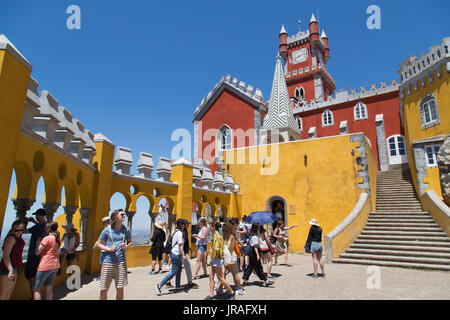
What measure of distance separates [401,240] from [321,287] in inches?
225

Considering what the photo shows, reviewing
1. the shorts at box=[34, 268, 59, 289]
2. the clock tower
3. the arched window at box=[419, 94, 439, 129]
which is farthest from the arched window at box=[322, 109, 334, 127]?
the shorts at box=[34, 268, 59, 289]

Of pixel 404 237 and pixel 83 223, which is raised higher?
pixel 83 223

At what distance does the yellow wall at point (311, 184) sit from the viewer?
494 inches

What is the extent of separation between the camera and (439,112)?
48.5ft

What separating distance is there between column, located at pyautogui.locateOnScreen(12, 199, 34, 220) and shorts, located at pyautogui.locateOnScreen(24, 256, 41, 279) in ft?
2.48

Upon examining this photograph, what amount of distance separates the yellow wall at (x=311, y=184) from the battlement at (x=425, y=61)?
24.1 ft

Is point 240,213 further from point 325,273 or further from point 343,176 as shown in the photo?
point 325,273

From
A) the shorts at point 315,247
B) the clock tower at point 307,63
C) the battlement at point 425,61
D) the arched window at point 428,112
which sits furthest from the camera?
the clock tower at point 307,63

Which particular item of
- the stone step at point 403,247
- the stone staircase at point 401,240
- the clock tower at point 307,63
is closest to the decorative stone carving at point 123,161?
the stone staircase at point 401,240

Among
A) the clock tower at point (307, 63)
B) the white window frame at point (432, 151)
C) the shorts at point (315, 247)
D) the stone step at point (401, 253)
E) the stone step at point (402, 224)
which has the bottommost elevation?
the stone step at point (401, 253)

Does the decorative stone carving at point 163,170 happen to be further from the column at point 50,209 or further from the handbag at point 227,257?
the handbag at point 227,257

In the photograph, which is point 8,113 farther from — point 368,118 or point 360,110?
point 360,110

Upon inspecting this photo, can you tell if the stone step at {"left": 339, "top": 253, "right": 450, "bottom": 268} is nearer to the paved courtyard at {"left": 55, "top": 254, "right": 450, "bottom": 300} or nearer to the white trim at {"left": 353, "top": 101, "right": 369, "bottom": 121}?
the paved courtyard at {"left": 55, "top": 254, "right": 450, "bottom": 300}

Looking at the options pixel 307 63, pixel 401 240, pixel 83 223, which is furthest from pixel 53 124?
pixel 307 63
